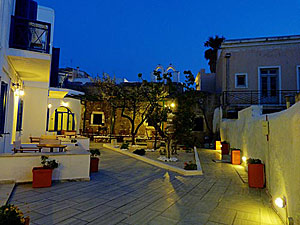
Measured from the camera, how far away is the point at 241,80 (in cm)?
1445

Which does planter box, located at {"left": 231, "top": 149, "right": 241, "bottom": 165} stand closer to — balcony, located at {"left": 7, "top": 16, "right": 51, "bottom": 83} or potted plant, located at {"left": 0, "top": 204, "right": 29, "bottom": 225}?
balcony, located at {"left": 7, "top": 16, "right": 51, "bottom": 83}

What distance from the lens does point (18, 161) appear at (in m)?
4.90

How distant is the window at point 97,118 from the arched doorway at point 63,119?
1.81 metres

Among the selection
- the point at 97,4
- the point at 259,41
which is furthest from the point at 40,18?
the point at 97,4

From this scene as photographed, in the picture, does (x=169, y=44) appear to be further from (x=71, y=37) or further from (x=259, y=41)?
(x=259, y=41)

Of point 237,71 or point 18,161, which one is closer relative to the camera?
point 18,161

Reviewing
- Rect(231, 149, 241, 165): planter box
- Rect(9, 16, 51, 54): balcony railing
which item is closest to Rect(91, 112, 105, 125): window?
Rect(9, 16, 51, 54): balcony railing

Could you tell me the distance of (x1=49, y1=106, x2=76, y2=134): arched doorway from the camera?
18.6m

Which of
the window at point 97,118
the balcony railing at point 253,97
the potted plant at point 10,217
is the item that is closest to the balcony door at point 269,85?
the balcony railing at point 253,97

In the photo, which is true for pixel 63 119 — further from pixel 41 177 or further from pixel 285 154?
pixel 285 154

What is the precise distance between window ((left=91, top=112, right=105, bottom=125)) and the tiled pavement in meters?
12.8

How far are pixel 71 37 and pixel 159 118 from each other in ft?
496

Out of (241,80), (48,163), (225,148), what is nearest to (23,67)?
(48,163)

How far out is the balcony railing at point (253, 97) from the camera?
1356cm
